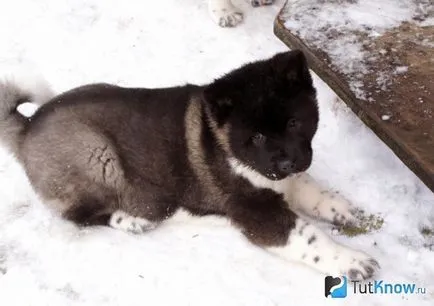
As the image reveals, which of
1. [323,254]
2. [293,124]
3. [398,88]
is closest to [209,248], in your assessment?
[323,254]

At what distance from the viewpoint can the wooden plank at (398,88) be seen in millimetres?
3785

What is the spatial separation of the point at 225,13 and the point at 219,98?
2.57 metres

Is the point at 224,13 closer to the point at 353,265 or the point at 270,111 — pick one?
the point at 270,111

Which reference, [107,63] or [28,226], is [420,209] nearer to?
[28,226]

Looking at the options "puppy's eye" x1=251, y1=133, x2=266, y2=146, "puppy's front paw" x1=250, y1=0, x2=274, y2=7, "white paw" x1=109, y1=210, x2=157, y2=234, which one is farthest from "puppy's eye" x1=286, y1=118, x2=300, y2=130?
"puppy's front paw" x1=250, y1=0, x2=274, y2=7

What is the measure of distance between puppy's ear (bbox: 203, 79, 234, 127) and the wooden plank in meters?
1.02

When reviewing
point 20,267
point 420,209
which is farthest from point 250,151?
point 20,267

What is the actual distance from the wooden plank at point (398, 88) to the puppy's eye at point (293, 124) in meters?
0.65

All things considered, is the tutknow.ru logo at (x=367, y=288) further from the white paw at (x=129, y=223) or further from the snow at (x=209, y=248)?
the white paw at (x=129, y=223)

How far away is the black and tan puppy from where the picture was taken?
368 cm

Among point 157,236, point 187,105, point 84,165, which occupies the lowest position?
point 157,236

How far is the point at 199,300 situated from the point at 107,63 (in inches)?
116

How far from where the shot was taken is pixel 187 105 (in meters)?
4.12

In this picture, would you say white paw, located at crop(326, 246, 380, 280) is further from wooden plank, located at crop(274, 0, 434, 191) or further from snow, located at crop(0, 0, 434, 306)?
wooden plank, located at crop(274, 0, 434, 191)
